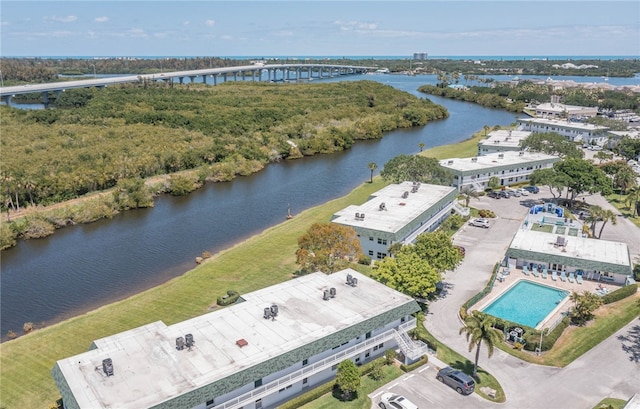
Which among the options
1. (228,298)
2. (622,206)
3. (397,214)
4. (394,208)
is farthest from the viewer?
(622,206)

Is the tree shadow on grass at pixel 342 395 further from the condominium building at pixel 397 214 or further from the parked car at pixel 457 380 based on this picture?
the condominium building at pixel 397 214

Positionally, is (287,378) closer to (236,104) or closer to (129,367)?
(129,367)

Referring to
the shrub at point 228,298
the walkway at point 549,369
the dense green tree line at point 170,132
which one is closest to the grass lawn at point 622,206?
the walkway at point 549,369

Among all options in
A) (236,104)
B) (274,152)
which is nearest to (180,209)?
(274,152)

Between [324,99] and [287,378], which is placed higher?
[324,99]

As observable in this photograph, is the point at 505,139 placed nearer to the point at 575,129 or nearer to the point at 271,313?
the point at 575,129

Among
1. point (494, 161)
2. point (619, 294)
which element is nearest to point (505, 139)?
point (494, 161)

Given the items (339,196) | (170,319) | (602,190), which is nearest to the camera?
(170,319)

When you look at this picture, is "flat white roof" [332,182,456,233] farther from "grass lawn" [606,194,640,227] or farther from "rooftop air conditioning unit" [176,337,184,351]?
"rooftop air conditioning unit" [176,337,184,351]
